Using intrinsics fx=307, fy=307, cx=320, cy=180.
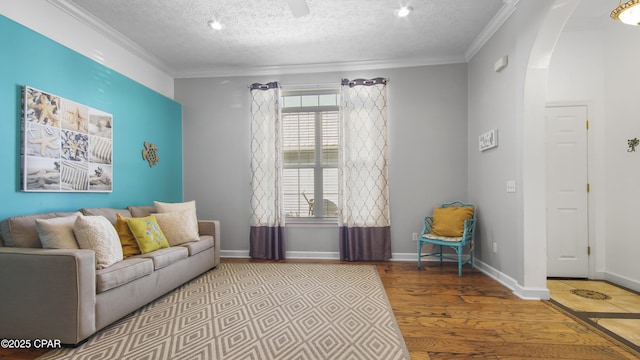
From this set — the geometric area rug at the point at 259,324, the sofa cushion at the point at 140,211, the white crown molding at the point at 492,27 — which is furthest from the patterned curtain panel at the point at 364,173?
the sofa cushion at the point at 140,211

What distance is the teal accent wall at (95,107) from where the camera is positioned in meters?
2.52

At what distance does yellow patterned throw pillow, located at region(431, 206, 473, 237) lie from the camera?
3.98 meters

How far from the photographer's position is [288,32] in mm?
3773

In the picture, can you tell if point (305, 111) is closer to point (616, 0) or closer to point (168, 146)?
point (168, 146)

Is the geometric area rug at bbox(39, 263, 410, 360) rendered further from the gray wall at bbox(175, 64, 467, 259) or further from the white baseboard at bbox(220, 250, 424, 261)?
the gray wall at bbox(175, 64, 467, 259)

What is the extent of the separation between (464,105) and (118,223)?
4608 mm

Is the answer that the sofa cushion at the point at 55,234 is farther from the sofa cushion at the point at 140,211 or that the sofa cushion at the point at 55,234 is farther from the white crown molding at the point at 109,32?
the white crown molding at the point at 109,32

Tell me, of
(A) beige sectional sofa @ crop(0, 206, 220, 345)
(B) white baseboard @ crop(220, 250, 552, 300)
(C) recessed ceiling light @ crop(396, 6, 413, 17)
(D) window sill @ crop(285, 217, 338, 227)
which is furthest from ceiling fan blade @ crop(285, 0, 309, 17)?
(B) white baseboard @ crop(220, 250, 552, 300)

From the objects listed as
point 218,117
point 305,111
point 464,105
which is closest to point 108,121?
point 218,117

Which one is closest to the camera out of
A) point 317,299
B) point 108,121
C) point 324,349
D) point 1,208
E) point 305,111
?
point 324,349

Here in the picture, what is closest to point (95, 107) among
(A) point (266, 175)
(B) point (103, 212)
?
(B) point (103, 212)

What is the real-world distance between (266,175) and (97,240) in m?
2.49

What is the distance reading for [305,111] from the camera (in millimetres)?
4871

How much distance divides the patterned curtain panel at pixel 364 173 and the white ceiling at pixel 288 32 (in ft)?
1.85
